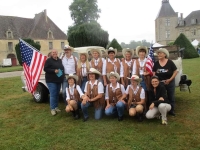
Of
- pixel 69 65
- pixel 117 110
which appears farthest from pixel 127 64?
pixel 69 65

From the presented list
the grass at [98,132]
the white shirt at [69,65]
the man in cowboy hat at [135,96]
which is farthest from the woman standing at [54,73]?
the man in cowboy hat at [135,96]

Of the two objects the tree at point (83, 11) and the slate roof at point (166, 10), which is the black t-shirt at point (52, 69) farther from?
the slate roof at point (166, 10)

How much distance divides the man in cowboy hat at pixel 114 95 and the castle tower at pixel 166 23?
6639cm

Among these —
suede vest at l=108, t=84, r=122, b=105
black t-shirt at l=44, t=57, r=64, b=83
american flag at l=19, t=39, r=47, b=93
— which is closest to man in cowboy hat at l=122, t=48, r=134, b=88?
suede vest at l=108, t=84, r=122, b=105

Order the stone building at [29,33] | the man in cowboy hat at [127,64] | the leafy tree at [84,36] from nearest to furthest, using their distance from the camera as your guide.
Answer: the man in cowboy hat at [127,64]
the leafy tree at [84,36]
the stone building at [29,33]

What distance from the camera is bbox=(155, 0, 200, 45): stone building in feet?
210

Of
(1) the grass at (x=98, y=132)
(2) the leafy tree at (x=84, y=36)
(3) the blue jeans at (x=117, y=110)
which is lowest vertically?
(1) the grass at (x=98, y=132)

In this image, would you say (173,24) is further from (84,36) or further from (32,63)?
(32,63)

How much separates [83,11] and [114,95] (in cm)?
4526

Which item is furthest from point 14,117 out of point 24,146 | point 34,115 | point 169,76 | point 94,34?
point 94,34

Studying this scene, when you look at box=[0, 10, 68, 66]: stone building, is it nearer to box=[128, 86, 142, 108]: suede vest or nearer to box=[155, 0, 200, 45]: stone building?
box=[155, 0, 200, 45]: stone building

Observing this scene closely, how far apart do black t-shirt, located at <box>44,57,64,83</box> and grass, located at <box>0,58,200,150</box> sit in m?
0.95

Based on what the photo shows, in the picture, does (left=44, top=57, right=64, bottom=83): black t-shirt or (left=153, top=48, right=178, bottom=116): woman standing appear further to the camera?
(left=44, top=57, right=64, bottom=83): black t-shirt

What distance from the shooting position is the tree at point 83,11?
159ft
